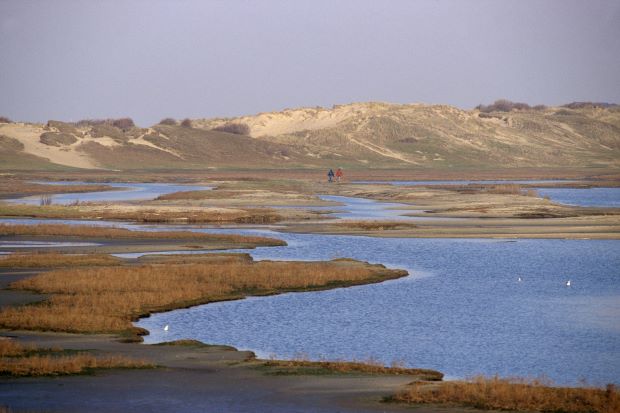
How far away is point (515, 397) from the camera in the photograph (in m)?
18.2

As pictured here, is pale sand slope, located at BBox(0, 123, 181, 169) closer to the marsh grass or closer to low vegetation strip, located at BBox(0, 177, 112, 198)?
low vegetation strip, located at BBox(0, 177, 112, 198)

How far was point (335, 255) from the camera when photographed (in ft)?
153

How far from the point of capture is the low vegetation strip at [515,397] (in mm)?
17688

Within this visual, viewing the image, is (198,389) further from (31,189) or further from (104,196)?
(31,189)

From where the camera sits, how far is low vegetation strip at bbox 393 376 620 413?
17688 mm

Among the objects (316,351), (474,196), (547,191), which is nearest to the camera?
(316,351)

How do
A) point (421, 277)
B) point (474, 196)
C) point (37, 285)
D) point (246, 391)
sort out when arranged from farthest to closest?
point (474, 196), point (421, 277), point (37, 285), point (246, 391)

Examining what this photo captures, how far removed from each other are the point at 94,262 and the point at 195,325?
1335 centimetres

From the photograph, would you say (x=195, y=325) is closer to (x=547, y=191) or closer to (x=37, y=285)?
(x=37, y=285)

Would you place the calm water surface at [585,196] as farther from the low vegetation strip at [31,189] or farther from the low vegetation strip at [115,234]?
the low vegetation strip at [31,189]

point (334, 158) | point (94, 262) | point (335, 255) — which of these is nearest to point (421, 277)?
point (335, 255)

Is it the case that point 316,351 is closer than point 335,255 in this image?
Yes

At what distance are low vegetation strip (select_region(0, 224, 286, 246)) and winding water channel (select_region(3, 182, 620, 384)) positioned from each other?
675 cm

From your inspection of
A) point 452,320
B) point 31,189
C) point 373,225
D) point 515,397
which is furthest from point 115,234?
point 31,189
